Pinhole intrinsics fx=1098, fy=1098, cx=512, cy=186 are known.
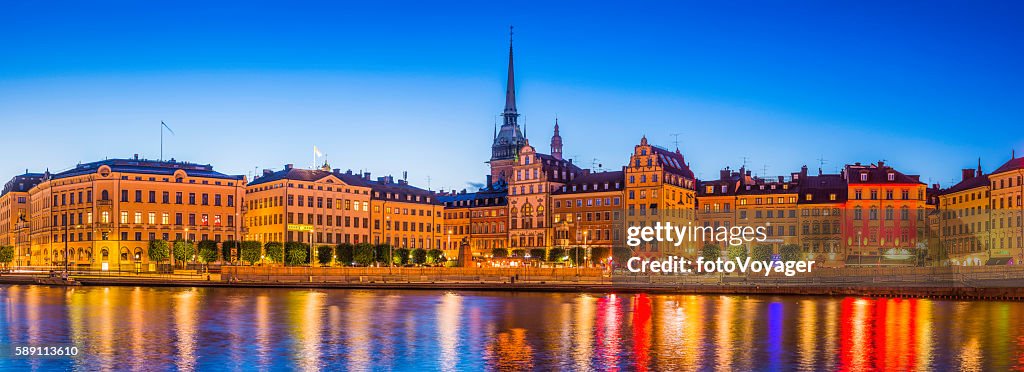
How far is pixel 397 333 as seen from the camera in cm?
4475

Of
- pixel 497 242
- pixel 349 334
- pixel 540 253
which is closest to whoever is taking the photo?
pixel 349 334

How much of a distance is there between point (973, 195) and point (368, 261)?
73.6 metres

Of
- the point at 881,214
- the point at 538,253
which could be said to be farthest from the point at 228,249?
the point at 881,214

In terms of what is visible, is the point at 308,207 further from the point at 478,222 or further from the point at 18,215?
the point at 18,215

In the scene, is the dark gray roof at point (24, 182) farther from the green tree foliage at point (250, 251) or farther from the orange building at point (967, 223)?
the orange building at point (967, 223)

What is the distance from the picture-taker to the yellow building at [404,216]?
15012cm

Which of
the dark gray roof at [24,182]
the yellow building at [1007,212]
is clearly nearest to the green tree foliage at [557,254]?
the yellow building at [1007,212]

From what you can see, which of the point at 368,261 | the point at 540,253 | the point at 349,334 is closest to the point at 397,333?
the point at 349,334

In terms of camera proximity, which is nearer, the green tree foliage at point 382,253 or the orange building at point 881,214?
the orange building at point 881,214

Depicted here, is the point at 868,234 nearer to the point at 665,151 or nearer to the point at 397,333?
the point at 665,151

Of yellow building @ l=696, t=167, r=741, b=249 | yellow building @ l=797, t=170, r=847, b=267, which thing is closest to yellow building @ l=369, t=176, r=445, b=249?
yellow building @ l=696, t=167, r=741, b=249

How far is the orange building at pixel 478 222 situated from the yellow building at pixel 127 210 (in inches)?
1295

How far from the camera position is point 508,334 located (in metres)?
44.7

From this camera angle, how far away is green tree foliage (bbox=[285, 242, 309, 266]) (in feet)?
406
